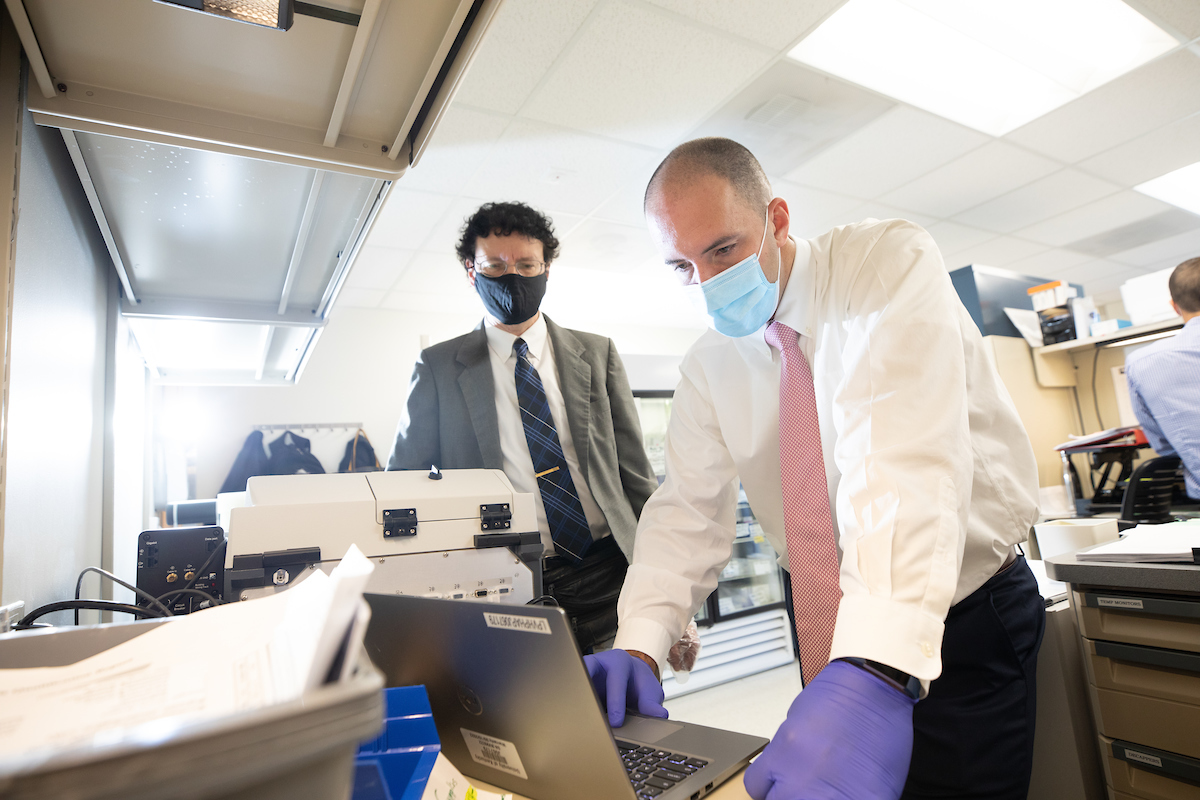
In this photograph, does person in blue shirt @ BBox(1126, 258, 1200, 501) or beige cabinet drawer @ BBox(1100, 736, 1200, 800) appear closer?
beige cabinet drawer @ BBox(1100, 736, 1200, 800)

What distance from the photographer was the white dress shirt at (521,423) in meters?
1.43

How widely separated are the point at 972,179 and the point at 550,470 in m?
3.37

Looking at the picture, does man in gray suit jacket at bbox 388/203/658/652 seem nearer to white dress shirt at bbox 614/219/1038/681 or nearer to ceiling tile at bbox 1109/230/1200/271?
white dress shirt at bbox 614/219/1038/681

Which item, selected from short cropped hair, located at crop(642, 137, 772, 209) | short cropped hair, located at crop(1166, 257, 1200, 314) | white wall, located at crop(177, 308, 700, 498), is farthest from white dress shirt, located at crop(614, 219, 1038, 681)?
white wall, located at crop(177, 308, 700, 498)

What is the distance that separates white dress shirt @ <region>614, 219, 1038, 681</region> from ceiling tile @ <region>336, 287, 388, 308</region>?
3868mm

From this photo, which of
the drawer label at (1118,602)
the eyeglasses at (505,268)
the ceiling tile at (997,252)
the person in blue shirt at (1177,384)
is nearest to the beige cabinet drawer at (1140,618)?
the drawer label at (1118,602)

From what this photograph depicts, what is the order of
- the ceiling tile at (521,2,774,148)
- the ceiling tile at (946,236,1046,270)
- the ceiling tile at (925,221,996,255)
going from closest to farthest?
1. the ceiling tile at (521,2,774,148)
2. the ceiling tile at (925,221,996,255)
3. the ceiling tile at (946,236,1046,270)

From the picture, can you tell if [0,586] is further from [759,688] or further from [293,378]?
[759,688]

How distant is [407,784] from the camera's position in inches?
20.9

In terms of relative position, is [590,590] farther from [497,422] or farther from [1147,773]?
[1147,773]

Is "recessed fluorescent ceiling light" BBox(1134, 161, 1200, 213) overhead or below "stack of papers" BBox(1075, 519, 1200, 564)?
overhead

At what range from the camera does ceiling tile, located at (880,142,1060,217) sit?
10.9ft

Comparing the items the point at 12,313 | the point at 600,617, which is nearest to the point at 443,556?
the point at 600,617

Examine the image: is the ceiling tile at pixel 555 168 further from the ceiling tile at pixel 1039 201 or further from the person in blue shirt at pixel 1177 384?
the ceiling tile at pixel 1039 201
